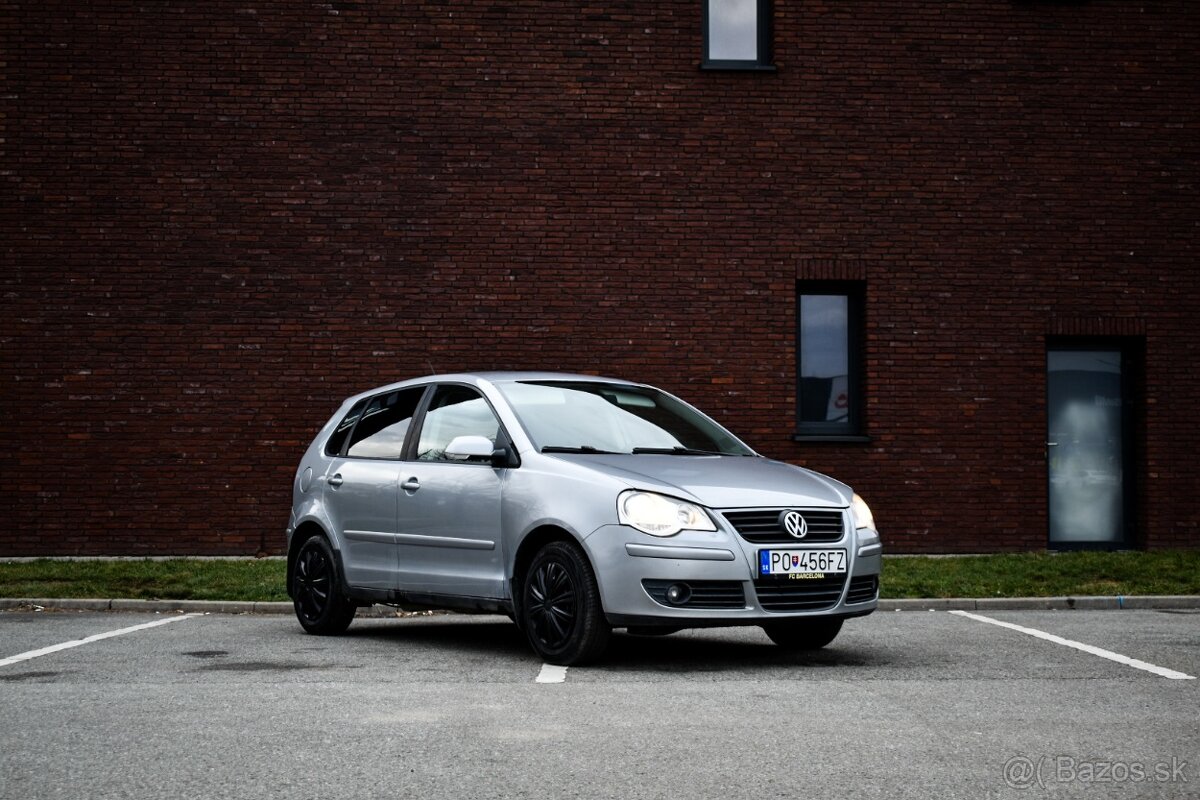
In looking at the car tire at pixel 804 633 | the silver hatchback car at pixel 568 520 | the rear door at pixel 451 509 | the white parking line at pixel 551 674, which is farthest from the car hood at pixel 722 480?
the white parking line at pixel 551 674

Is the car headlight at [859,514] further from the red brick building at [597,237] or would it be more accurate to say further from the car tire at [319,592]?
the red brick building at [597,237]

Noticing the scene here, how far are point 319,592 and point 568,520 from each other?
2871 mm

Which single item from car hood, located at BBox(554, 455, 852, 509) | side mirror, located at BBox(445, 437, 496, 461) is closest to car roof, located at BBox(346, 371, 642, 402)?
side mirror, located at BBox(445, 437, 496, 461)

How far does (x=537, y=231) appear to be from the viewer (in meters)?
17.1

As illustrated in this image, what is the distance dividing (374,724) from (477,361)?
10.9 metres

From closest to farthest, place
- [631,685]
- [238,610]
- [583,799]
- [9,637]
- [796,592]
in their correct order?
[583,799] < [631,685] < [796,592] < [9,637] < [238,610]

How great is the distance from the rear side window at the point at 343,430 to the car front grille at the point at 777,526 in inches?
139

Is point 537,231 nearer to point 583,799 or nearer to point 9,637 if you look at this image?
point 9,637

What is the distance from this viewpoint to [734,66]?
57.5 feet

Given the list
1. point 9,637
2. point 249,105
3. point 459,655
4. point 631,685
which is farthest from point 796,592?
point 249,105

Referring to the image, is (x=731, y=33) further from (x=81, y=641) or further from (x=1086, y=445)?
(x=81, y=641)

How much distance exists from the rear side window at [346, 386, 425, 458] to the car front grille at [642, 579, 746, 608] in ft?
8.41

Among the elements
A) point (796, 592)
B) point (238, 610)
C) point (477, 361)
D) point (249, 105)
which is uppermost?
point (249, 105)

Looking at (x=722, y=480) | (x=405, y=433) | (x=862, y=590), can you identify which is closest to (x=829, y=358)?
(x=405, y=433)
